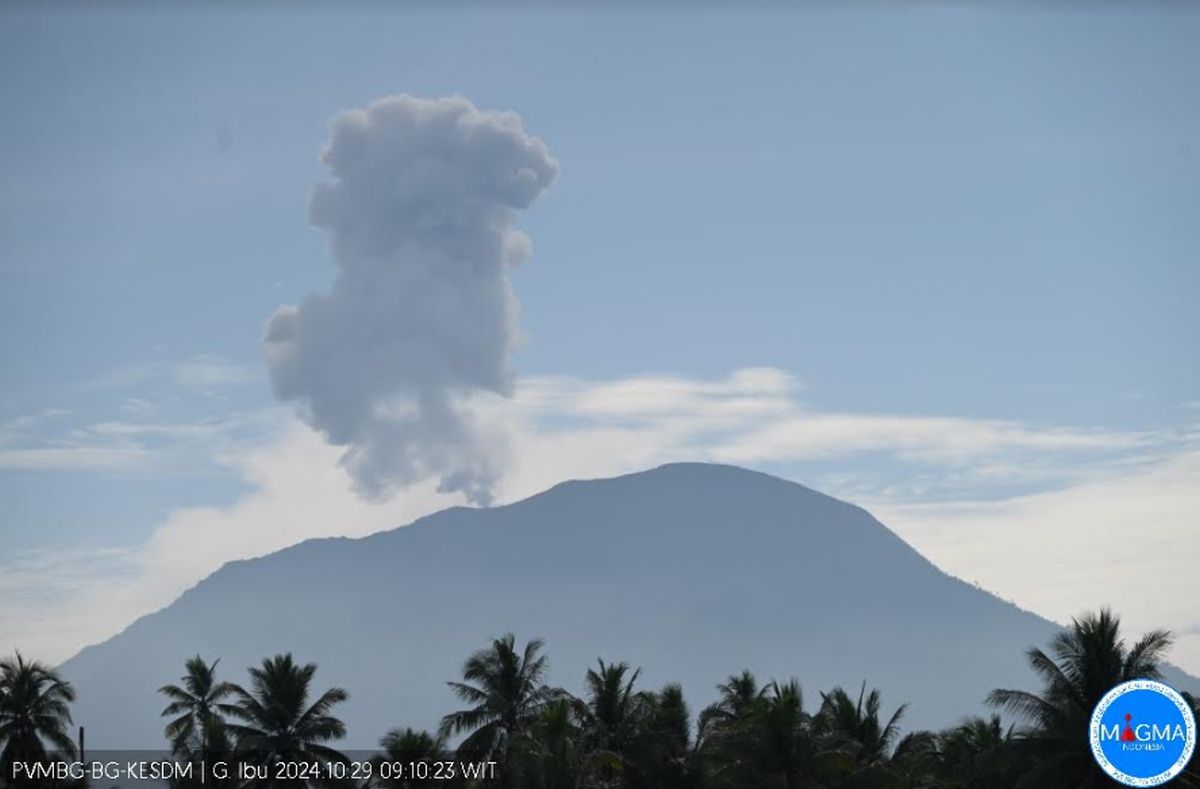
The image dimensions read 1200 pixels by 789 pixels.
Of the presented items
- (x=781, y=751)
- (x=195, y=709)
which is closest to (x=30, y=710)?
(x=195, y=709)

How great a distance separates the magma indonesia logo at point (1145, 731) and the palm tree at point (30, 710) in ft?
168

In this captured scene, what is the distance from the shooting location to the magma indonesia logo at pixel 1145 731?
51938 millimetres

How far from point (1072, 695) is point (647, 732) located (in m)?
22.7

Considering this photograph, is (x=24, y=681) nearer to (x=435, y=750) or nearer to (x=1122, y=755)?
(x=435, y=750)

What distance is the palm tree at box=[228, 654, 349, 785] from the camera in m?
80.9

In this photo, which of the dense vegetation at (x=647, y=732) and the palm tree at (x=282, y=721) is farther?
the palm tree at (x=282, y=721)

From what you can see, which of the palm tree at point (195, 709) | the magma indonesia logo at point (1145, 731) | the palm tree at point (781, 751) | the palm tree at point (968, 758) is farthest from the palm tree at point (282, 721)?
the magma indonesia logo at point (1145, 731)

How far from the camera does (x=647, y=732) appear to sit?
263 feet

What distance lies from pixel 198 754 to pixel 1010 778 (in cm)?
3850

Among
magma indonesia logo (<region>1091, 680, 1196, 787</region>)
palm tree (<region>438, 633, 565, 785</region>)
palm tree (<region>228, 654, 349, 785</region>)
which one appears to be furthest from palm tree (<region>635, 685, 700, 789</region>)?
magma indonesia logo (<region>1091, 680, 1196, 787</region>)

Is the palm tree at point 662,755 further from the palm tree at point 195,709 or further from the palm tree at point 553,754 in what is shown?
the palm tree at point 195,709

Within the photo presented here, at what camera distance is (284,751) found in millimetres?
81062

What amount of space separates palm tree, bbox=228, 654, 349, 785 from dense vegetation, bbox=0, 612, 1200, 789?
0.24 feet

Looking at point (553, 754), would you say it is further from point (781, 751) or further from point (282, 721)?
point (282, 721)
